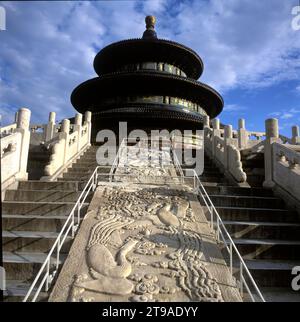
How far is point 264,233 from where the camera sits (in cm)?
634

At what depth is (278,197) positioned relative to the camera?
320 inches

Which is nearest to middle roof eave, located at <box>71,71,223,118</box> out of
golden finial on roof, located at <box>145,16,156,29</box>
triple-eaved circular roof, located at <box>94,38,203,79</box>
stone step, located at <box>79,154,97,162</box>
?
triple-eaved circular roof, located at <box>94,38,203,79</box>

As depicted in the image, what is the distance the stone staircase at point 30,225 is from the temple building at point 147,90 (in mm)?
10269

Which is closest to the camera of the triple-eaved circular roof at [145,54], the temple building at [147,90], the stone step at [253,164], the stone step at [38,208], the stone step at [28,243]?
the stone step at [28,243]

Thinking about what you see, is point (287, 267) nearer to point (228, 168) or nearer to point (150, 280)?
point (150, 280)

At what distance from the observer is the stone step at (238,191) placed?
811 cm

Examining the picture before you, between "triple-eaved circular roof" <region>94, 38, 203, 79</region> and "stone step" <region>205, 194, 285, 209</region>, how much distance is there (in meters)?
15.4

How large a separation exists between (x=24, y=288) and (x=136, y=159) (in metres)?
6.28

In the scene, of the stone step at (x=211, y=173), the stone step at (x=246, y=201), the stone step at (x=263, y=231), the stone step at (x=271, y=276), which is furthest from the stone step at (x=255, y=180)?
the stone step at (x=271, y=276)

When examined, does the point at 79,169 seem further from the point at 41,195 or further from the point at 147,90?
the point at 147,90

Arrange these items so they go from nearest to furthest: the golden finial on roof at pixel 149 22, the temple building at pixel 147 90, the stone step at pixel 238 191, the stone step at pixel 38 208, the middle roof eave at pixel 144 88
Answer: the stone step at pixel 38 208 < the stone step at pixel 238 191 < the temple building at pixel 147 90 < the middle roof eave at pixel 144 88 < the golden finial on roof at pixel 149 22

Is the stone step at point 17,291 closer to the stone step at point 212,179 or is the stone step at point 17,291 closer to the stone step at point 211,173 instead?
the stone step at point 212,179

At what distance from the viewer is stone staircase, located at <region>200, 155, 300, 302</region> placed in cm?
504
